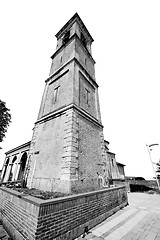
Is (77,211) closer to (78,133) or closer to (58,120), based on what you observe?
(78,133)

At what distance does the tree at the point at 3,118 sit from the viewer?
17.2 meters

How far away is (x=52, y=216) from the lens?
10.8 feet

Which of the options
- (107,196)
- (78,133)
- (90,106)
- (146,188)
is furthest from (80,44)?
(146,188)

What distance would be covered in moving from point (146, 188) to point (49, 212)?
76.2 ft

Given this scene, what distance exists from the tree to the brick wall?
14.7 metres

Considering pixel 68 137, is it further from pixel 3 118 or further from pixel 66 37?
pixel 3 118

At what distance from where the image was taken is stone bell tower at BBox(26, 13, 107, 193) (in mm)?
6250

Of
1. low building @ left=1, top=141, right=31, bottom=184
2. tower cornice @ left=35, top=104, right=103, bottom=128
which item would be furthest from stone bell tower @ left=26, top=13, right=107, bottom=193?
low building @ left=1, top=141, right=31, bottom=184

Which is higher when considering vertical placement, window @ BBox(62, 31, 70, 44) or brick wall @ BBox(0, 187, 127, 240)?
window @ BBox(62, 31, 70, 44)

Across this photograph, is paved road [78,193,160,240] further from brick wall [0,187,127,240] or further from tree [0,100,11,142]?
tree [0,100,11,142]

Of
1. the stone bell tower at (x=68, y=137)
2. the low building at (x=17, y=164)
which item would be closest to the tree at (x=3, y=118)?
the low building at (x=17, y=164)

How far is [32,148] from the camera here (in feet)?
29.0

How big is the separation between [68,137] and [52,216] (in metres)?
3.88

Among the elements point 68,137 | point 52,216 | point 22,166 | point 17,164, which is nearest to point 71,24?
point 68,137
